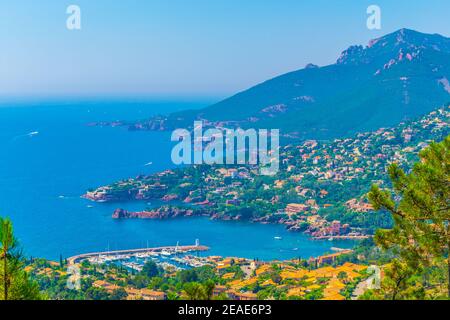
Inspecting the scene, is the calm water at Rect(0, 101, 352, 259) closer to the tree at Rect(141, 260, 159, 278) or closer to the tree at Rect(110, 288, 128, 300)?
the tree at Rect(141, 260, 159, 278)

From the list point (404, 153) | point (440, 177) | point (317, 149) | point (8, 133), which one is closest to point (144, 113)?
point (8, 133)

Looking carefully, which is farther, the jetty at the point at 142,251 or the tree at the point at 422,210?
the jetty at the point at 142,251

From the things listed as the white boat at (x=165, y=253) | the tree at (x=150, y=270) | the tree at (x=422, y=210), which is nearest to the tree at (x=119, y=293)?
the tree at (x=150, y=270)

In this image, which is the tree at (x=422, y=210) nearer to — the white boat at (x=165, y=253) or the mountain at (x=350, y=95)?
the white boat at (x=165, y=253)

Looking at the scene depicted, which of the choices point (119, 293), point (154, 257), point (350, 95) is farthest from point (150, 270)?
point (350, 95)

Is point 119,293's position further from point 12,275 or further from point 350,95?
point 350,95

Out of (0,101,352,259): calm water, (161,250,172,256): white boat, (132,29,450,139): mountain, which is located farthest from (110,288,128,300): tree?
(132,29,450,139): mountain
